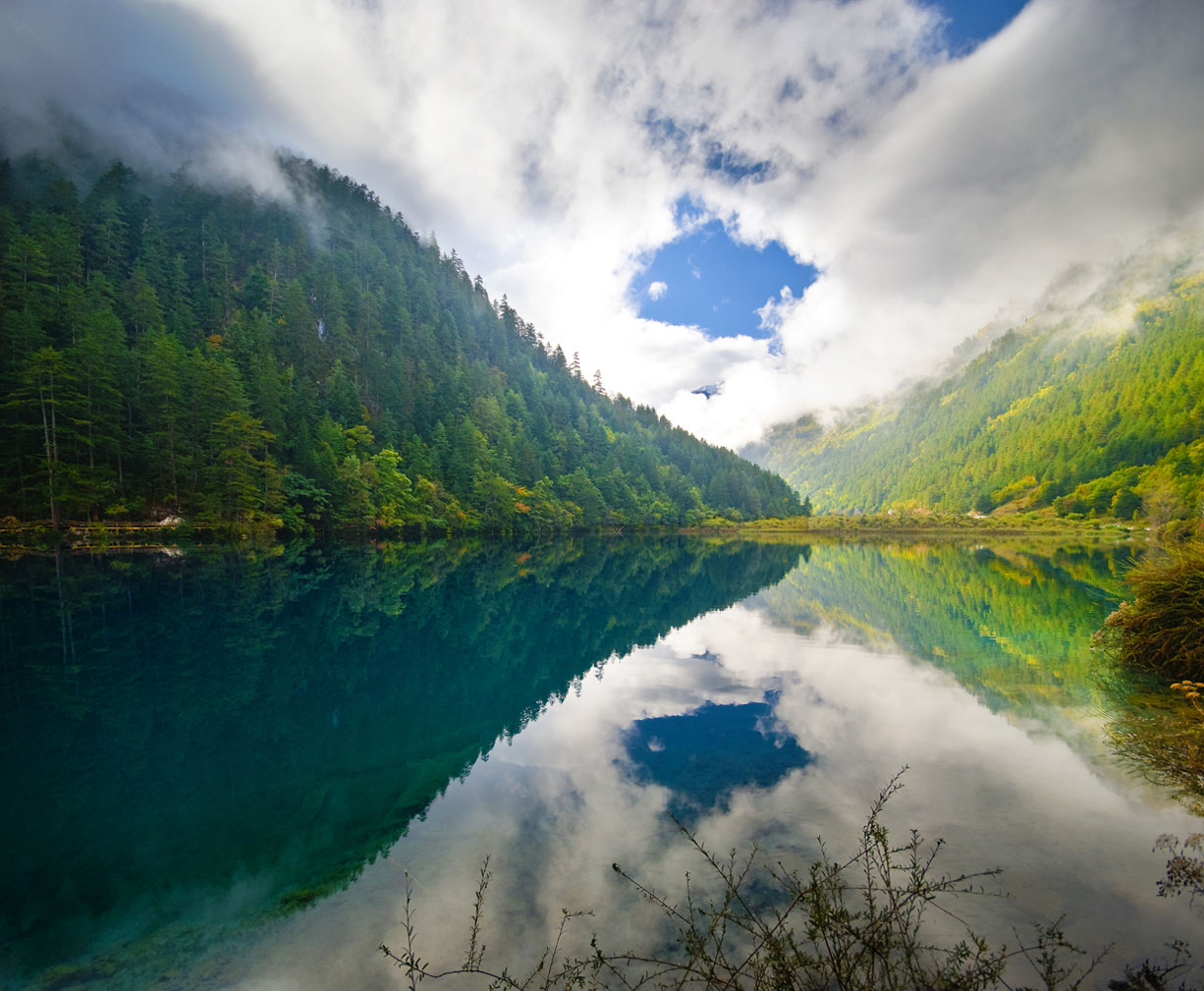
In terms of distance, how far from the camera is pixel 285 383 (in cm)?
6850

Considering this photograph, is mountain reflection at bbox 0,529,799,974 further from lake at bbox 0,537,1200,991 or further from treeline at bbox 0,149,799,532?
treeline at bbox 0,149,799,532

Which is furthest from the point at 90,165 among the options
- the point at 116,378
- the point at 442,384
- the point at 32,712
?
the point at 32,712

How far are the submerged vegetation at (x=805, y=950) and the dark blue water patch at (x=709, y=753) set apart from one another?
77.5 inches

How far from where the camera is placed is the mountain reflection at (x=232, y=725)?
552 centimetres

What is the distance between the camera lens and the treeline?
46281 millimetres

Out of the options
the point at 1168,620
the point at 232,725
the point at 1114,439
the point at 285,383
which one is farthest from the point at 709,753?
the point at 1114,439

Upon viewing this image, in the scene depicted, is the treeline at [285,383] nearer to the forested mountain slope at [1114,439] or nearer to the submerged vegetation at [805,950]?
the submerged vegetation at [805,950]

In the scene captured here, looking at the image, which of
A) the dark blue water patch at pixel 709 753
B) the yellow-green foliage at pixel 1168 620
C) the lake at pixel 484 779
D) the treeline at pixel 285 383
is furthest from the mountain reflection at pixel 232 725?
the treeline at pixel 285 383

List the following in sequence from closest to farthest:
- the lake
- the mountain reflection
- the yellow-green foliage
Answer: the lake
the mountain reflection
the yellow-green foliage

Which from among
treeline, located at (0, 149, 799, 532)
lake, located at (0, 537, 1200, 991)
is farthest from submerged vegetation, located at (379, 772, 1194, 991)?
treeline, located at (0, 149, 799, 532)

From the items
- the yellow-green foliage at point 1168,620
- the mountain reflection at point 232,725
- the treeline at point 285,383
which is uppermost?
the treeline at point 285,383

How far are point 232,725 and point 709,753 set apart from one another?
8.58 metres

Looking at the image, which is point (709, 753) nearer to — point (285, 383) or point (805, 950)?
point (805, 950)

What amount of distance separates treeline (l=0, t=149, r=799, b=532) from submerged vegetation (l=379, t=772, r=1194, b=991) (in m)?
54.5
